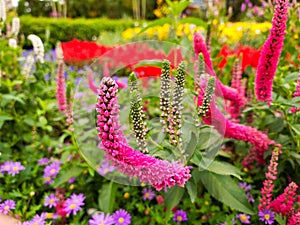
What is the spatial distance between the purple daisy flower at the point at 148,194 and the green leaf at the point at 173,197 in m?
0.29

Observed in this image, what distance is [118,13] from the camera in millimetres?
15195

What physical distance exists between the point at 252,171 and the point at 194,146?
2.26 ft

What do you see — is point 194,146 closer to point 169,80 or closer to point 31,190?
point 169,80

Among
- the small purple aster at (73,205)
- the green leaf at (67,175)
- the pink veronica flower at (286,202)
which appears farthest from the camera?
the green leaf at (67,175)

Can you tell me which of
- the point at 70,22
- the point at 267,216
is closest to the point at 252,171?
the point at 267,216

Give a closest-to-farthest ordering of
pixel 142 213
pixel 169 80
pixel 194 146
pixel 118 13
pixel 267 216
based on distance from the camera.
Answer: pixel 169 80, pixel 194 146, pixel 267 216, pixel 142 213, pixel 118 13

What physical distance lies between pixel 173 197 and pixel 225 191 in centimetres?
19

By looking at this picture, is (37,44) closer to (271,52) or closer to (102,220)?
(102,220)

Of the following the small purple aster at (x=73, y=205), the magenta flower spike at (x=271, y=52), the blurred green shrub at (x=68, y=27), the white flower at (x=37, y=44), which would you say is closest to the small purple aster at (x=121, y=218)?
the small purple aster at (x=73, y=205)

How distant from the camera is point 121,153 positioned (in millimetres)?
793

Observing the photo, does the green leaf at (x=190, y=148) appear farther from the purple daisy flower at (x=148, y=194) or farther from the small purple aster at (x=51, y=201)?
the small purple aster at (x=51, y=201)

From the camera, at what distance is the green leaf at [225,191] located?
4.08 feet

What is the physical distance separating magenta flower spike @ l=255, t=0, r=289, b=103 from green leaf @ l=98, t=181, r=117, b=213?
0.64 meters

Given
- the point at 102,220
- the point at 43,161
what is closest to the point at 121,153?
the point at 102,220
